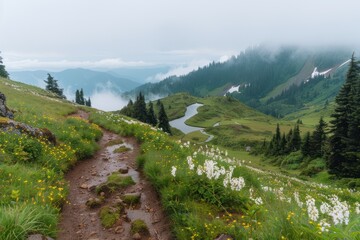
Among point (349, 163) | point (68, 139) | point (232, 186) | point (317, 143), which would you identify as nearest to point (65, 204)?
point (232, 186)

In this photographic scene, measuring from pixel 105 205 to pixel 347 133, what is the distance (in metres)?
37.6

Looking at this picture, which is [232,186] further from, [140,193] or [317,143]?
[317,143]

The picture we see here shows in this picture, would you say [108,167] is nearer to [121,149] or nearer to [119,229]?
[121,149]

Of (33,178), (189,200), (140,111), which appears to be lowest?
(140,111)

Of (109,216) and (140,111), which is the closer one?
(109,216)

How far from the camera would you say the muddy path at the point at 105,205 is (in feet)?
25.4

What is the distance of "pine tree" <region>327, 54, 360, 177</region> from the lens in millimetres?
37156

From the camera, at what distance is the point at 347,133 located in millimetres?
38438

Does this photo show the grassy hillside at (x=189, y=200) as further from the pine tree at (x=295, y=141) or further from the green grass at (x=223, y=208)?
the pine tree at (x=295, y=141)

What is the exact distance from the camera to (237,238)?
235 inches

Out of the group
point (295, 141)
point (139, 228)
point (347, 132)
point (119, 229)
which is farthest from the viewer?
point (295, 141)

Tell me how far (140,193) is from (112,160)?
491cm

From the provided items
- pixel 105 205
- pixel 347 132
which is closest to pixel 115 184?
pixel 105 205

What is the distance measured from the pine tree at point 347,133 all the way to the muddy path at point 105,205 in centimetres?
3297
